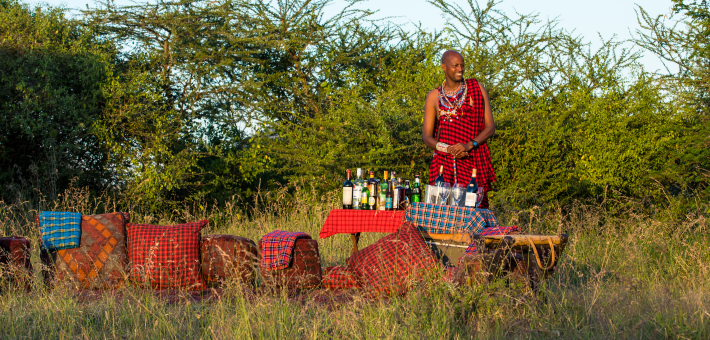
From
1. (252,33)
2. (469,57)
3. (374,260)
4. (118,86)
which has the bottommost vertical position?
(374,260)

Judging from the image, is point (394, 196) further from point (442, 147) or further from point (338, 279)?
Result: point (338, 279)

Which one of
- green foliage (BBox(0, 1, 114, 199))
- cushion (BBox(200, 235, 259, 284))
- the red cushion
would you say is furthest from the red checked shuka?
green foliage (BBox(0, 1, 114, 199))

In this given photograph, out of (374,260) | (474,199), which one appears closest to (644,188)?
(474,199)

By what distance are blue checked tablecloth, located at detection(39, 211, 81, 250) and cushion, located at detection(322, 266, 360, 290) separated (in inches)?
68.1

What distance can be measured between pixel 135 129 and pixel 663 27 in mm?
7235

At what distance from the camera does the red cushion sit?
13.2 feet

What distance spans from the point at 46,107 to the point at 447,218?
19.6 ft

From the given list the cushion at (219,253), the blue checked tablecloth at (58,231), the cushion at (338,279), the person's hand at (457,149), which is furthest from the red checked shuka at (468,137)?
the blue checked tablecloth at (58,231)

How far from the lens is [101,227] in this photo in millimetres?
4105

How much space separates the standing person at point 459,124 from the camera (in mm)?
4477

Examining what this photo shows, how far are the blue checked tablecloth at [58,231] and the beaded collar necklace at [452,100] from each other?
2810 millimetres

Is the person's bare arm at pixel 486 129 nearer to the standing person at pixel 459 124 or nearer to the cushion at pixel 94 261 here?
the standing person at pixel 459 124

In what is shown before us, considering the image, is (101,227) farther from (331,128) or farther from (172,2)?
(172,2)

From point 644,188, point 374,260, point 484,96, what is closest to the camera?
point 374,260
